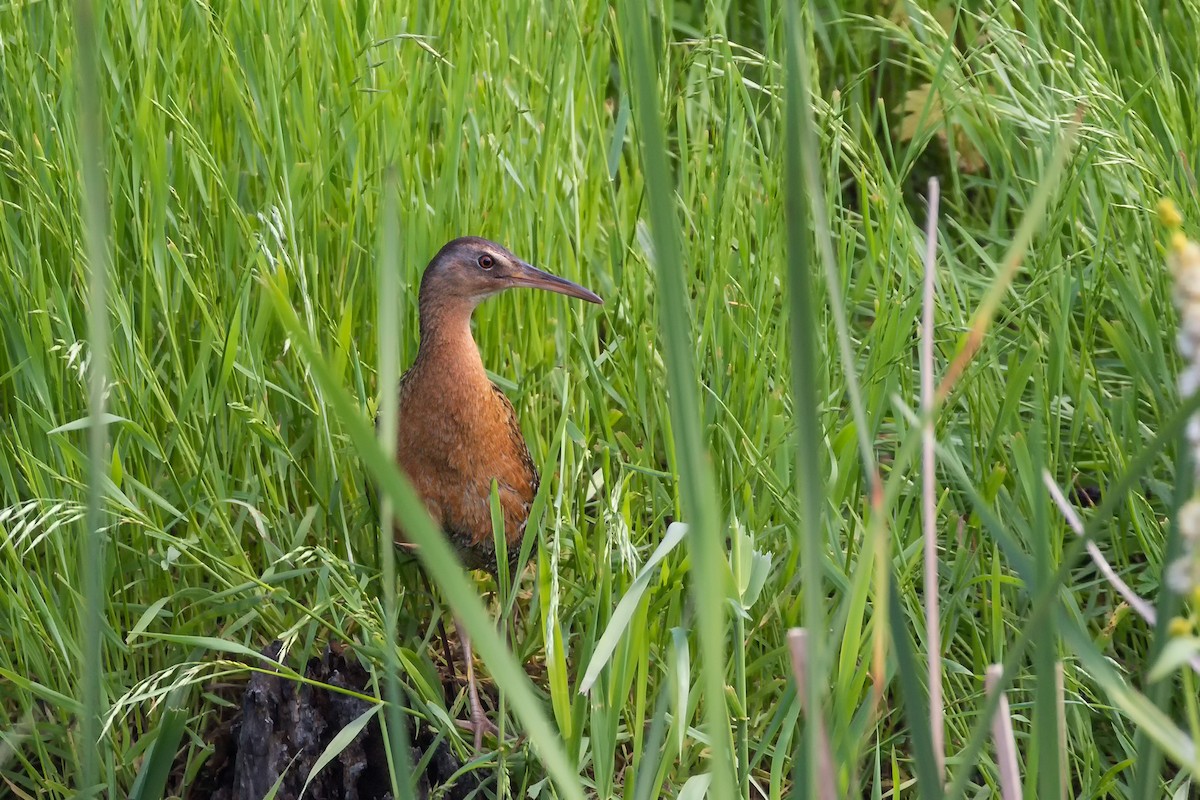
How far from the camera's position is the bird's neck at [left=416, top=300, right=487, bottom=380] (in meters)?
2.68

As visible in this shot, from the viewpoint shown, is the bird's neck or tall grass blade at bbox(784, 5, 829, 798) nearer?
tall grass blade at bbox(784, 5, 829, 798)

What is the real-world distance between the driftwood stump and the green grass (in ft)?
0.26

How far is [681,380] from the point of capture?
1034mm

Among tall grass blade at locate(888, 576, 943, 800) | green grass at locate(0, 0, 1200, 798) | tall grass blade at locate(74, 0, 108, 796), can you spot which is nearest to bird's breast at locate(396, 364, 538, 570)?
green grass at locate(0, 0, 1200, 798)

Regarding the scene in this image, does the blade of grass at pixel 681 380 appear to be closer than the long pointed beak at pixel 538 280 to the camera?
Yes

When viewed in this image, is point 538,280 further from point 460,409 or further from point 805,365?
point 805,365

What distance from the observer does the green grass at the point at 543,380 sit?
2270 millimetres

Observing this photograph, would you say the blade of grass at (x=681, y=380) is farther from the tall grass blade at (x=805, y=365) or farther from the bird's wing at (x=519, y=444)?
the bird's wing at (x=519, y=444)

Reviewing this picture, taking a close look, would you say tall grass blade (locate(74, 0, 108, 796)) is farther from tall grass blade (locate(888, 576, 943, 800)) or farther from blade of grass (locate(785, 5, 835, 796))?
tall grass blade (locate(888, 576, 943, 800))

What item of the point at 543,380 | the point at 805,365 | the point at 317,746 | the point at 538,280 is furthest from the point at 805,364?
the point at 543,380

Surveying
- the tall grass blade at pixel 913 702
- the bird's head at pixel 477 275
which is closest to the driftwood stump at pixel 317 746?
the bird's head at pixel 477 275

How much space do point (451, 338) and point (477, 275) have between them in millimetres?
137

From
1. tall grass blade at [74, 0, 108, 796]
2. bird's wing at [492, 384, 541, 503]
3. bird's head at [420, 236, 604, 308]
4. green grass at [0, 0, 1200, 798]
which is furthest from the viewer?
bird's wing at [492, 384, 541, 503]

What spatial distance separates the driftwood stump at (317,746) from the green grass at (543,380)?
0.08 m
